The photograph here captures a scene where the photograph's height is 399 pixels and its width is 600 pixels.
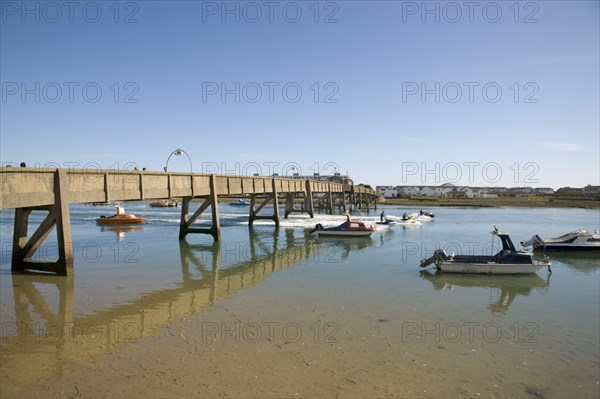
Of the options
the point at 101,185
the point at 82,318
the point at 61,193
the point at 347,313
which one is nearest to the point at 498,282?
the point at 347,313

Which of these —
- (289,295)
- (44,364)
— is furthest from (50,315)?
(289,295)

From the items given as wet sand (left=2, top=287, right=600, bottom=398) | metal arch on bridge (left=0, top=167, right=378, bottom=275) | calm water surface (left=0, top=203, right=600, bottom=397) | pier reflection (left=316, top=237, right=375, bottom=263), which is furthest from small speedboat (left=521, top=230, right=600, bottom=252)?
metal arch on bridge (left=0, top=167, right=378, bottom=275)

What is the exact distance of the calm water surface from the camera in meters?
8.73

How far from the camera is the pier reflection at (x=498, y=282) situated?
16000mm

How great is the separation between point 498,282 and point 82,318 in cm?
1612

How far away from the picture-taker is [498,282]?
1806 cm

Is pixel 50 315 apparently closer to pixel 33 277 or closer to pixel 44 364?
pixel 44 364

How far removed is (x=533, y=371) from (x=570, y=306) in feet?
23.2

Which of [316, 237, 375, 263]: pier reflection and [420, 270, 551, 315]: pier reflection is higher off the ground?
[316, 237, 375, 263]: pier reflection

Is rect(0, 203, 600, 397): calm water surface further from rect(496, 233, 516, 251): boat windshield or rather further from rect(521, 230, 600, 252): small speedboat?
rect(521, 230, 600, 252): small speedboat

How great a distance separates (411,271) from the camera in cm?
Answer: 2014

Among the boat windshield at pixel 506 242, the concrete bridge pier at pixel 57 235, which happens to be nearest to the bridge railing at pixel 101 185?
the concrete bridge pier at pixel 57 235

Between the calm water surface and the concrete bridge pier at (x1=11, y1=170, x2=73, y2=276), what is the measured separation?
2.33 ft

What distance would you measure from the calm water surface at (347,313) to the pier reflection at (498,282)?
0.05 m
